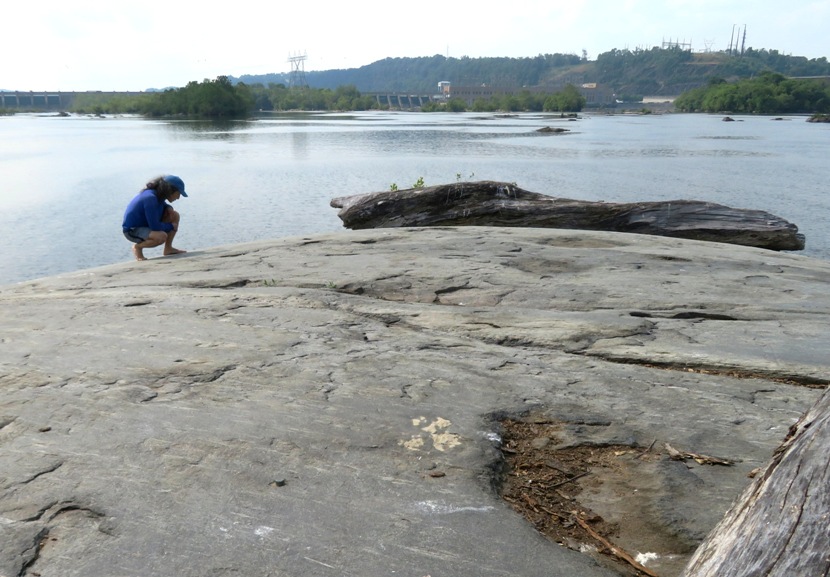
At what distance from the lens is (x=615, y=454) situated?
404 centimetres

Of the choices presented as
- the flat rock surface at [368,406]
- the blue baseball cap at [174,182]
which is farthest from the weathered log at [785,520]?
the blue baseball cap at [174,182]

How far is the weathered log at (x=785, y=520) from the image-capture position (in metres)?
2.10

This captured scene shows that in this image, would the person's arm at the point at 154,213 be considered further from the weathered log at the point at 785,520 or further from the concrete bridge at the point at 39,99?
the concrete bridge at the point at 39,99

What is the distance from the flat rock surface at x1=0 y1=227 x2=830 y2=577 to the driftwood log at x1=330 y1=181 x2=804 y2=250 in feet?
17.8

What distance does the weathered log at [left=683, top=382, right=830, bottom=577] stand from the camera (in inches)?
82.7

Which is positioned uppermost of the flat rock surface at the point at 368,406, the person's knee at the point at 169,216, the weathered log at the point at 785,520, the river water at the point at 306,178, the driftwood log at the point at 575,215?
the weathered log at the point at 785,520

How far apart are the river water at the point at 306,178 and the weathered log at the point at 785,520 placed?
47.8 feet

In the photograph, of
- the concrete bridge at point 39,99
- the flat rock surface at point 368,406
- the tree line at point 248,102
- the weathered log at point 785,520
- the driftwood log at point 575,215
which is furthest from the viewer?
the concrete bridge at point 39,99

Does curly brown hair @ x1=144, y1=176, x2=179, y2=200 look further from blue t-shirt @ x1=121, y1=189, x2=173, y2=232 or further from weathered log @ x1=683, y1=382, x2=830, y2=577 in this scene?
weathered log @ x1=683, y1=382, x2=830, y2=577

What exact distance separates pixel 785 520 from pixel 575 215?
39.5 feet

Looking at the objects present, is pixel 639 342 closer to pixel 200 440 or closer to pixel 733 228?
pixel 200 440

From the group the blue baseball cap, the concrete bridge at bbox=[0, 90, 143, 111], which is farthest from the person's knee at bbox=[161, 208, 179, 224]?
the concrete bridge at bbox=[0, 90, 143, 111]

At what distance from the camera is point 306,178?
96.8 feet

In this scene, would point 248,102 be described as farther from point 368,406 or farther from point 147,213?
point 368,406
